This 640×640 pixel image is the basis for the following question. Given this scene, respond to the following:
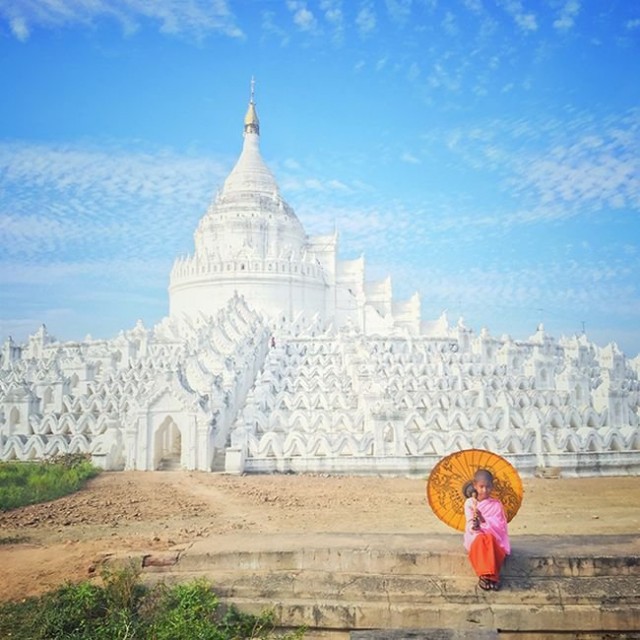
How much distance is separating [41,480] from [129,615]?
34.7ft

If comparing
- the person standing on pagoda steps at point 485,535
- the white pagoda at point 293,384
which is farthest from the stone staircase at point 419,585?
the white pagoda at point 293,384

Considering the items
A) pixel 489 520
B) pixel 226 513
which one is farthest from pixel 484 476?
pixel 226 513

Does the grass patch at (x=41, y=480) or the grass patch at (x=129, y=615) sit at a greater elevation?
the grass patch at (x=41, y=480)

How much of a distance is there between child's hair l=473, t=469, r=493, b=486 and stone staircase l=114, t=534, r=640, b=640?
40.3 inches

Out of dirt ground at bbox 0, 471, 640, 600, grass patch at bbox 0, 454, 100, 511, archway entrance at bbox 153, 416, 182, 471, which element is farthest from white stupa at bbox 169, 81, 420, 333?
dirt ground at bbox 0, 471, 640, 600

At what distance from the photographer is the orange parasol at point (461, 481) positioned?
23.8 feet

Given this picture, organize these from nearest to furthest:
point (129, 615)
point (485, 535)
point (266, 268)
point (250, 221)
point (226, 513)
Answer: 1. point (129, 615)
2. point (485, 535)
3. point (226, 513)
4. point (266, 268)
5. point (250, 221)

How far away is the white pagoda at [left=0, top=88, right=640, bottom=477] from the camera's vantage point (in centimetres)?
1941

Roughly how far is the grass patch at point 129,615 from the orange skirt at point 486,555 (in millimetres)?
2169

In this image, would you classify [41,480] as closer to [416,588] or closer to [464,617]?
[416,588]

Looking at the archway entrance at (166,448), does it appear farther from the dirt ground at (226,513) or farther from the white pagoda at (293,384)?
the dirt ground at (226,513)

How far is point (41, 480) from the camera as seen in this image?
621 inches

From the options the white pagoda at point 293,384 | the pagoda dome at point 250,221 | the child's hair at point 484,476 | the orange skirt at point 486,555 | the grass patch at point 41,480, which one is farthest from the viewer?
the pagoda dome at point 250,221

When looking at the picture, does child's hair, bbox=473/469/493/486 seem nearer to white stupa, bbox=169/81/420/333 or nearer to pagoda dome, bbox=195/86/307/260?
white stupa, bbox=169/81/420/333
